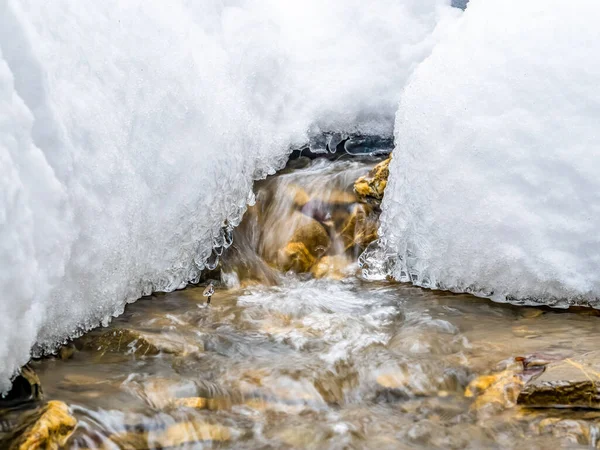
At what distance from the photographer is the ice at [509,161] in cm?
406

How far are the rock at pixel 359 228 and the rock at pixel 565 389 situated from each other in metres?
2.39

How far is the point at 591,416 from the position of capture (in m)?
2.79

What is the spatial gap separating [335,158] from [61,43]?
339 centimetres

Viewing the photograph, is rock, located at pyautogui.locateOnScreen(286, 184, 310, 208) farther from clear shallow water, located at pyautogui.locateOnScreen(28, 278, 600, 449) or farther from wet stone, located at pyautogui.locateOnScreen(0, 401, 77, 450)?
wet stone, located at pyautogui.locateOnScreen(0, 401, 77, 450)

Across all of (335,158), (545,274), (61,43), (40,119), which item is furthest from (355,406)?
(335,158)

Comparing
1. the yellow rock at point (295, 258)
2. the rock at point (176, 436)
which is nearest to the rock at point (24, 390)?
the rock at point (176, 436)

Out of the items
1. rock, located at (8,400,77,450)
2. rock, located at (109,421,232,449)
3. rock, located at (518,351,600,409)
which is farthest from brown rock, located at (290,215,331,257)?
rock, located at (8,400,77,450)

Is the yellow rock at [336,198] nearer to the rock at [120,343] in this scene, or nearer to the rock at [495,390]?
the rock at [120,343]

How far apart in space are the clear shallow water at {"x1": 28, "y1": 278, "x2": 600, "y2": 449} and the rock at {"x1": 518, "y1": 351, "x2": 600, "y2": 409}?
0.32 ft

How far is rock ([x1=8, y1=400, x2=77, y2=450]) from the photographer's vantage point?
7.59ft

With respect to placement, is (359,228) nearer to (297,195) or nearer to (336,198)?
(336,198)

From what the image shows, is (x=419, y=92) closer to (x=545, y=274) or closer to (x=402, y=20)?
(x=545, y=274)

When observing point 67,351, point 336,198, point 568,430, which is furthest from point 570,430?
point 336,198

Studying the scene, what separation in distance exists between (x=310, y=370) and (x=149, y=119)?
189cm
